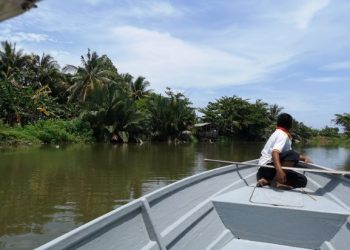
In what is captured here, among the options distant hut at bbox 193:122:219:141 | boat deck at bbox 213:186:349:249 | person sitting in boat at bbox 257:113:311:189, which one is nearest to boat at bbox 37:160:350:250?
boat deck at bbox 213:186:349:249

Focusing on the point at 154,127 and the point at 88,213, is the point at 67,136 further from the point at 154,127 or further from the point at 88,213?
the point at 88,213

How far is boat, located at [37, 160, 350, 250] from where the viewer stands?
3.32 m

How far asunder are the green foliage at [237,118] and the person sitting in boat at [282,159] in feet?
140

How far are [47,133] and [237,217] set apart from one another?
986 inches

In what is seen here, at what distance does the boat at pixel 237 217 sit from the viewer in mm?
3322

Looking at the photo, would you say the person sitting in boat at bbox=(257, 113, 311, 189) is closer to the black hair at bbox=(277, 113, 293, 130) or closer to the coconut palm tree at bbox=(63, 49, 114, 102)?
the black hair at bbox=(277, 113, 293, 130)

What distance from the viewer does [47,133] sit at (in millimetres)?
27922

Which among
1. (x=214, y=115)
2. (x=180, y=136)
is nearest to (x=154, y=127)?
(x=180, y=136)

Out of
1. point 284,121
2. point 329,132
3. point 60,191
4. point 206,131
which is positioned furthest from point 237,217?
point 329,132

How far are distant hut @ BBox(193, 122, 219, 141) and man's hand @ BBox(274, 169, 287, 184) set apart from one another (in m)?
38.4

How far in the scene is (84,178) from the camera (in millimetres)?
12055

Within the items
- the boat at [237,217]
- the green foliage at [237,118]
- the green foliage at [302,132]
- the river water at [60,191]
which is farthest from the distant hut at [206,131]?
the boat at [237,217]

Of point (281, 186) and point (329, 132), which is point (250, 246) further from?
point (329, 132)

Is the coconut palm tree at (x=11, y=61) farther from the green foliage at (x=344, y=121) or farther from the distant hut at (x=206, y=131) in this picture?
the green foliage at (x=344, y=121)
